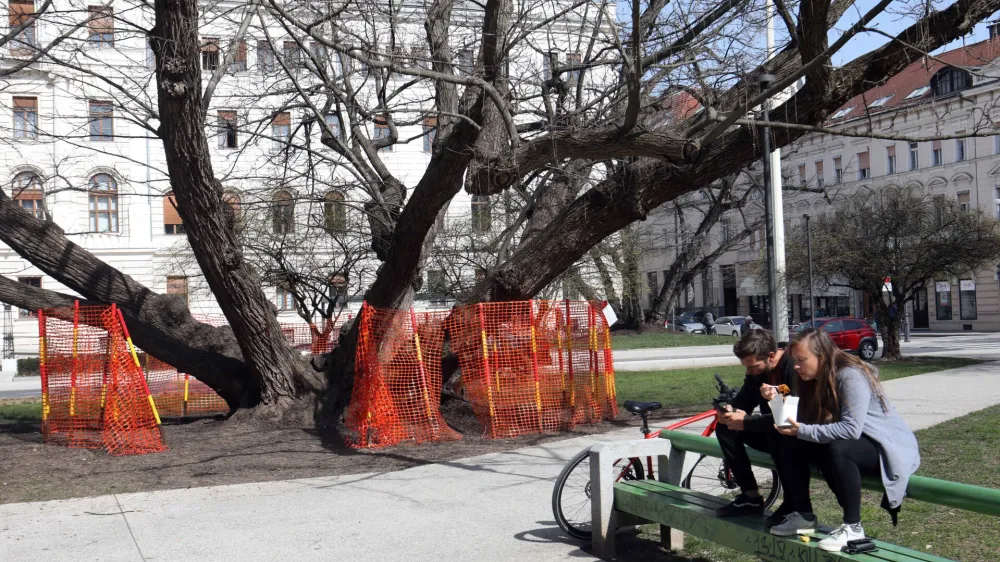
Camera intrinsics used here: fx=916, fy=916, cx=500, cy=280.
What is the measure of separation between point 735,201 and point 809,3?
22.7 metres

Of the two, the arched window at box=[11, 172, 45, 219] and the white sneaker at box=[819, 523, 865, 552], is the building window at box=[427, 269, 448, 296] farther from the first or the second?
the white sneaker at box=[819, 523, 865, 552]

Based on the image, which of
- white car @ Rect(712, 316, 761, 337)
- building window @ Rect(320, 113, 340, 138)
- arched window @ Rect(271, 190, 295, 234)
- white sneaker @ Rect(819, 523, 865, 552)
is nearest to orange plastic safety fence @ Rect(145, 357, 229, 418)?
arched window @ Rect(271, 190, 295, 234)

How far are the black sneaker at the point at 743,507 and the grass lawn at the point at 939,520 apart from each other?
709 millimetres

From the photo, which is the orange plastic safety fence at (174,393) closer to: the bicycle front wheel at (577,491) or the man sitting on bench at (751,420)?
the bicycle front wheel at (577,491)

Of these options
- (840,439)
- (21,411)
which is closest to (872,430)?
(840,439)

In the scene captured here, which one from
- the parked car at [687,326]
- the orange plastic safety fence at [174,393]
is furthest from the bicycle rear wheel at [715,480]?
the parked car at [687,326]

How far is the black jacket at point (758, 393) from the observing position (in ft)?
16.4

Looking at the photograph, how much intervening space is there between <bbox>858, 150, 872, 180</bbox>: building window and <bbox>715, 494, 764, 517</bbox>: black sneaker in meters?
52.1

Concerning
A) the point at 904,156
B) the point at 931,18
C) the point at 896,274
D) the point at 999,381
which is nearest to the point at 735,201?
the point at 896,274

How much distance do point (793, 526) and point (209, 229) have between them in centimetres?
832

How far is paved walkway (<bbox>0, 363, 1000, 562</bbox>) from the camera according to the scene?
20.5ft

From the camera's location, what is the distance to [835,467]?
4375 millimetres

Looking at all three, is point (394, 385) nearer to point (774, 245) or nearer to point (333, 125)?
point (774, 245)

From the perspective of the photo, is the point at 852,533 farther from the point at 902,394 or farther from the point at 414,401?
the point at 902,394
